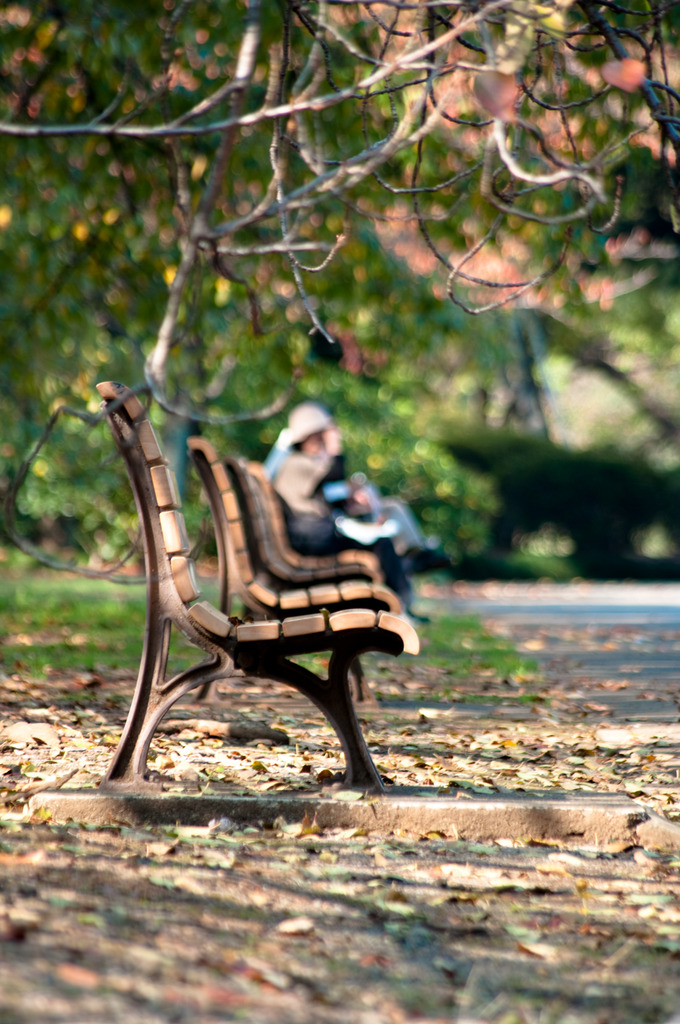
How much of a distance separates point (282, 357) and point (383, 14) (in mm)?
2910

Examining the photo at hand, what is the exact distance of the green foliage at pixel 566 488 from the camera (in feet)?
71.2

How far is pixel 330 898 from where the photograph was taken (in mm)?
2803

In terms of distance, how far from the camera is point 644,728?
509 centimetres

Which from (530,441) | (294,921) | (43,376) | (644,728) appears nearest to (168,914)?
(294,921)

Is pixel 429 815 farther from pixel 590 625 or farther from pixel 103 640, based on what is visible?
pixel 590 625

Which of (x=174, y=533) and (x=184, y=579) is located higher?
(x=174, y=533)

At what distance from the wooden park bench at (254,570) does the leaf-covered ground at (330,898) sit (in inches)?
22.1

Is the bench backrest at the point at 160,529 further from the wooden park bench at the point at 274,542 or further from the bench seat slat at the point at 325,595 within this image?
the wooden park bench at the point at 274,542

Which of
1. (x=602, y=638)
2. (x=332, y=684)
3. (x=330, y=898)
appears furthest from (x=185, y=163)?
(x=330, y=898)

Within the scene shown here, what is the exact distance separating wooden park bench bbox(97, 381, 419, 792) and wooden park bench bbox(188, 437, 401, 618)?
0.34 m

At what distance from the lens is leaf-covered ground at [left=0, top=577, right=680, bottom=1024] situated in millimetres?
2166

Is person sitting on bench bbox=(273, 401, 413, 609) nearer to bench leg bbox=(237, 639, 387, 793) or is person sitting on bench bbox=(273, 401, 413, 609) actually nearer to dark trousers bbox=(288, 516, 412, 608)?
dark trousers bbox=(288, 516, 412, 608)

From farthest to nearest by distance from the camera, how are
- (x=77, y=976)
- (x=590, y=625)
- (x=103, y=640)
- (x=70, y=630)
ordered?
(x=590, y=625)
(x=70, y=630)
(x=103, y=640)
(x=77, y=976)

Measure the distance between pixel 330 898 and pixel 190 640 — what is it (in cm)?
89
